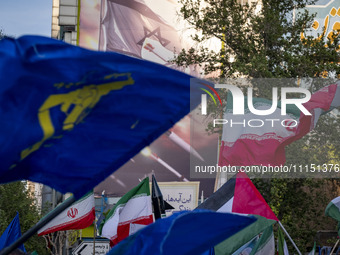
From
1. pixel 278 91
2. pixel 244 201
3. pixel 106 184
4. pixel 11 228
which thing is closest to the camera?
pixel 244 201

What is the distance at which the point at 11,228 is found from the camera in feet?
48.6

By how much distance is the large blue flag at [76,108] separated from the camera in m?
4.54

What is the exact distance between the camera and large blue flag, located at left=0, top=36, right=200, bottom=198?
14.9 ft

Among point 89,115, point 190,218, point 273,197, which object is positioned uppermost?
point 89,115

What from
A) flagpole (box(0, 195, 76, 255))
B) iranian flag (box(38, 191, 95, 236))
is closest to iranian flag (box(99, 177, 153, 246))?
iranian flag (box(38, 191, 95, 236))

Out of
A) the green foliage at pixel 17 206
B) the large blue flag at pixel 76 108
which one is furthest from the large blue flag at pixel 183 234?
the green foliage at pixel 17 206

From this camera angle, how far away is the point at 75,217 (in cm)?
1848

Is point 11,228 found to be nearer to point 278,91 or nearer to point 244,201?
point 244,201

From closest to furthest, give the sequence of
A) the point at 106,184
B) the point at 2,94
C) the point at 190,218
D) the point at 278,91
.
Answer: the point at 2,94, the point at 190,218, the point at 278,91, the point at 106,184

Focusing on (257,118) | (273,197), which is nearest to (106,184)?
(273,197)

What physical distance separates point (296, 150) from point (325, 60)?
3.22m

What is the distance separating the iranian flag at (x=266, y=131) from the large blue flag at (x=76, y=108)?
42.7 ft

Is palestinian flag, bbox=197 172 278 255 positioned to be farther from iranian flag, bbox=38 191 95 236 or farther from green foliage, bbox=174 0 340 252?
green foliage, bbox=174 0 340 252

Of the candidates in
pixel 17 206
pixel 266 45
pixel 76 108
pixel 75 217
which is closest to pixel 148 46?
pixel 17 206
